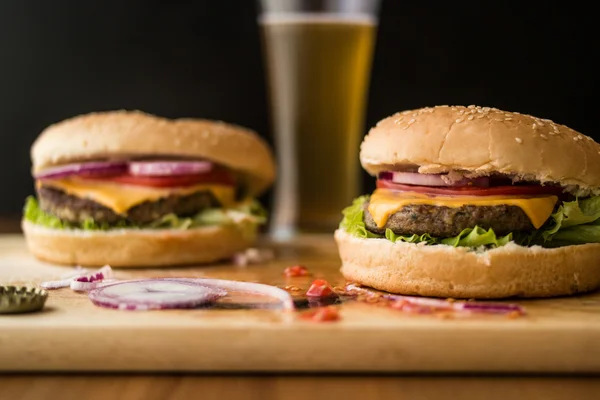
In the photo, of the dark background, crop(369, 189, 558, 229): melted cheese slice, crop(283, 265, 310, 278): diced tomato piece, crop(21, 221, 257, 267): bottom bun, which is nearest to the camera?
crop(369, 189, 558, 229): melted cheese slice

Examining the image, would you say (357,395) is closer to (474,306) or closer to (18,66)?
(474,306)

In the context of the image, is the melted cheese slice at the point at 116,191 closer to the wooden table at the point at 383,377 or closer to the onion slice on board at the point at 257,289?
the onion slice on board at the point at 257,289

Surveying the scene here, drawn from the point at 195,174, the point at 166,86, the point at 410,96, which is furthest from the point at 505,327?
the point at 166,86

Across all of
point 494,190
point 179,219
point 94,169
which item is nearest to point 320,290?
point 494,190

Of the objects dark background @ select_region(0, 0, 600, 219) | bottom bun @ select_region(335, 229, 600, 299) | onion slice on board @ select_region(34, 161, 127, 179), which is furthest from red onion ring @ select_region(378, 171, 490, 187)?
dark background @ select_region(0, 0, 600, 219)

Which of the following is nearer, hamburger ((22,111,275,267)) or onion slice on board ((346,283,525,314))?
onion slice on board ((346,283,525,314))

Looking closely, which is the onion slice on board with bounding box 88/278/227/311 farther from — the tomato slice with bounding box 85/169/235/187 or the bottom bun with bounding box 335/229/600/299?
the tomato slice with bounding box 85/169/235/187
